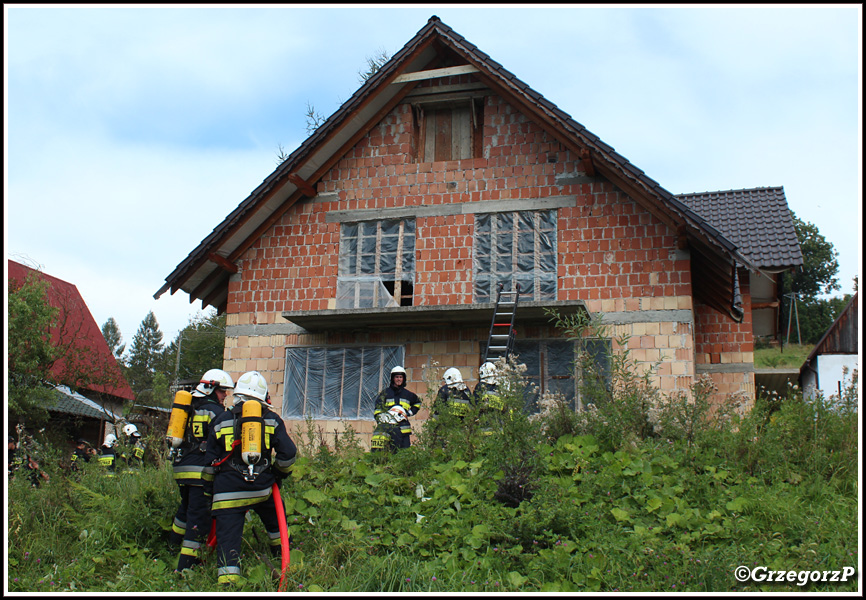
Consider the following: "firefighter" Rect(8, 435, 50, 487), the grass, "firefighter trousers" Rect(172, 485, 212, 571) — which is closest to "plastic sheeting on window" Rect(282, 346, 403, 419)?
"firefighter" Rect(8, 435, 50, 487)

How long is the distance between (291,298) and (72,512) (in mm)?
→ 6529

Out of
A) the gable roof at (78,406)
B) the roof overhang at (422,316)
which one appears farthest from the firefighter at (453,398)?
the gable roof at (78,406)

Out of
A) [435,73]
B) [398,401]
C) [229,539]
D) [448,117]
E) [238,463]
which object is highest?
[435,73]

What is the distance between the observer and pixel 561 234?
12.5 metres

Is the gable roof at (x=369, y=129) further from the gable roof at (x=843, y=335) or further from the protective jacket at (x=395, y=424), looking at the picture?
the gable roof at (x=843, y=335)

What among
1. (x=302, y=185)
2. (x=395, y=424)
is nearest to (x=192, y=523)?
(x=395, y=424)

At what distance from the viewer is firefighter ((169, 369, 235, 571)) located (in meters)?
6.43

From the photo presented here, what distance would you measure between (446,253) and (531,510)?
7.10 m

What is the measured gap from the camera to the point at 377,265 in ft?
43.9

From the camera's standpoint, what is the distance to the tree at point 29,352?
17.1 meters

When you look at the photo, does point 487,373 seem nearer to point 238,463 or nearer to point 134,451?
point 238,463

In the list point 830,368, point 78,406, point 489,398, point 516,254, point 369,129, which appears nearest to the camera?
point 489,398

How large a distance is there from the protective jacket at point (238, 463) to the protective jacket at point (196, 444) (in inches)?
8.0

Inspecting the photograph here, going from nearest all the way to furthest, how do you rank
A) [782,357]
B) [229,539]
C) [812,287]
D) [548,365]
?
[229,539] → [548,365] → [782,357] → [812,287]
